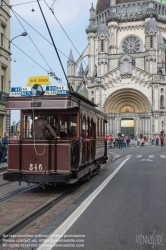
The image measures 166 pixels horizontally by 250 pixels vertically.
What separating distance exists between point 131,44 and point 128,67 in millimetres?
7719

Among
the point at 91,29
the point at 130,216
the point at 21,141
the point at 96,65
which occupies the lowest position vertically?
the point at 130,216

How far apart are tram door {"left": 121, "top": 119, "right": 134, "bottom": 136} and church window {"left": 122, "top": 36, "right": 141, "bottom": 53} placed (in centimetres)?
1294

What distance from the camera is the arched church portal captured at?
57688 mm

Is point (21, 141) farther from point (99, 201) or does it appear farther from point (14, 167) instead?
point (99, 201)

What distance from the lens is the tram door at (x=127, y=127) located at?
60.0 meters

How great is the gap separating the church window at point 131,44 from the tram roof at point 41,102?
55560mm

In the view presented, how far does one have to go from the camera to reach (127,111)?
5912cm

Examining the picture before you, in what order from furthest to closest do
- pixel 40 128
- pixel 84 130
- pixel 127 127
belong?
1. pixel 127 127
2. pixel 84 130
3. pixel 40 128

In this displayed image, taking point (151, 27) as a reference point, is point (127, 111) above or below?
below

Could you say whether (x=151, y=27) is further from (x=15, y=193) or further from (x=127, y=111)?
(x=15, y=193)

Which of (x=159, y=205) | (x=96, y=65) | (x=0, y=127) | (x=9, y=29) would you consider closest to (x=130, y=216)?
(x=159, y=205)

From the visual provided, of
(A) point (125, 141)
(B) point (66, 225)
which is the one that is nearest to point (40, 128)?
(B) point (66, 225)

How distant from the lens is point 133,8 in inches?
2547

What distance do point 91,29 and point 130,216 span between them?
6214 cm
